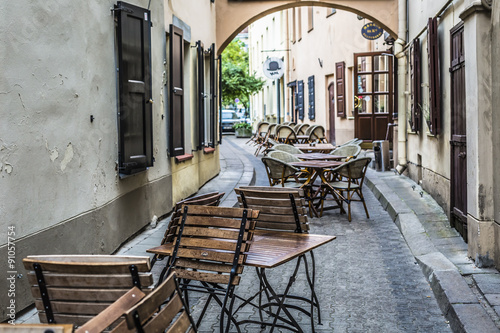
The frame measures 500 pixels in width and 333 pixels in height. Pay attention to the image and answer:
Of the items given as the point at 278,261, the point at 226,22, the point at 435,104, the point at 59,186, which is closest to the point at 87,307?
the point at 278,261

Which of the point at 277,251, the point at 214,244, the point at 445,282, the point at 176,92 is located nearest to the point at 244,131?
the point at 176,92

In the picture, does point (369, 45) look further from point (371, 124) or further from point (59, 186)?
point (59, 186)

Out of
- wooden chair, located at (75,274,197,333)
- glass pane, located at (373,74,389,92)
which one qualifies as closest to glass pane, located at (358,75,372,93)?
glass pane, located at (373,74,389,92)

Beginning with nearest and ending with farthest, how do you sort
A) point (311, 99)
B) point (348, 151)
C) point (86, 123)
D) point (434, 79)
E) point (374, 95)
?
point (86, 123) → point (434, 79) → point (348, 151) → point (374, 95) → point (311, 99)

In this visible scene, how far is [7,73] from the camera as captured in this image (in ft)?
14.6

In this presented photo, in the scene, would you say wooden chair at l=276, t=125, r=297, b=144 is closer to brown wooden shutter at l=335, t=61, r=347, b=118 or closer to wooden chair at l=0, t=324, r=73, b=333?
brown wooden shutter at l=335, t=61, r=347, b=118

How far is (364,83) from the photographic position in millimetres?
18766

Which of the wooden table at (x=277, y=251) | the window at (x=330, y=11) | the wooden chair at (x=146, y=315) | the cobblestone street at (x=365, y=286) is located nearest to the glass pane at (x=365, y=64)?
the window at (x=330, y=11)

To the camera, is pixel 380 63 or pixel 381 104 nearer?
pixel 380 63

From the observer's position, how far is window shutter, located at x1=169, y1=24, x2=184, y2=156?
9.20 m

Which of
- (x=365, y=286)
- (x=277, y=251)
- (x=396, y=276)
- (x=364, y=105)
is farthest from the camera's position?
(x=364, y=105)

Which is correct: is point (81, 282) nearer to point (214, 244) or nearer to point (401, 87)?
point (214, 244)

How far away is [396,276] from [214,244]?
2591 millimetres

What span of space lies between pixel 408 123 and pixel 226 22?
4623 mm
